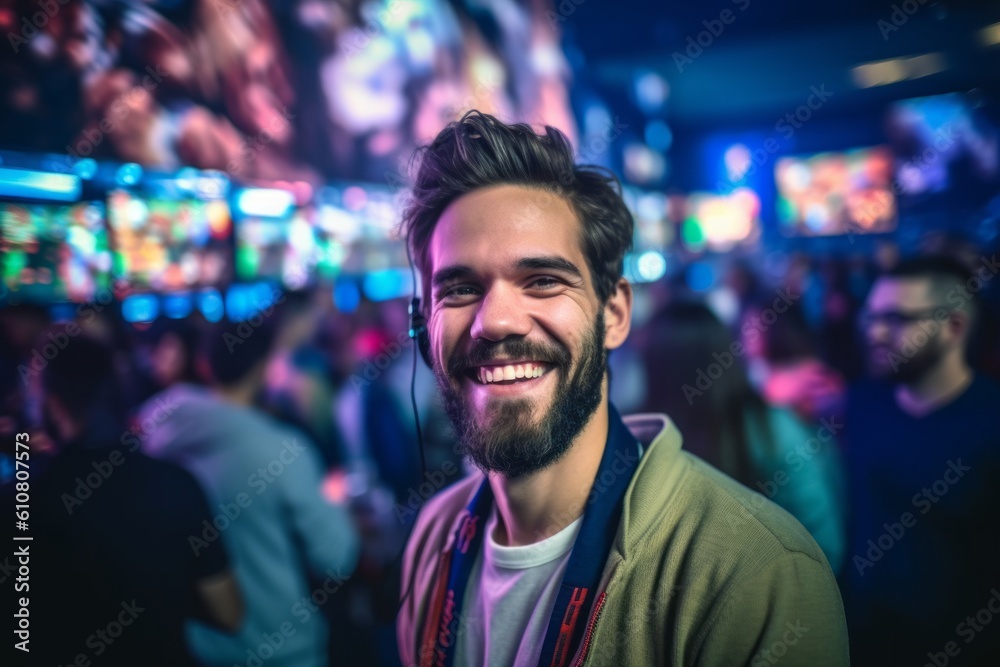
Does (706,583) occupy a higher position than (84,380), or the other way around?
(84,380)

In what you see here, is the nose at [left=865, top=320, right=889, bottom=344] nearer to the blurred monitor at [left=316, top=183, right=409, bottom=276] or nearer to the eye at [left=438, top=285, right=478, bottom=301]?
the eye at [left=438, top=285, right=478, bottom=301]

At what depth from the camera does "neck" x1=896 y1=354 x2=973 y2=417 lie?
215 cm

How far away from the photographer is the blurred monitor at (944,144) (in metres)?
2.58

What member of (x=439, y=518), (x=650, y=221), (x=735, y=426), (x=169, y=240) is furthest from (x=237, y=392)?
(x=650, y=221)

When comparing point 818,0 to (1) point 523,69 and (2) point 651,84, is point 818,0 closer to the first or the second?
(2) point 651,84

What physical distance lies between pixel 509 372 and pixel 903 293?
1.87m

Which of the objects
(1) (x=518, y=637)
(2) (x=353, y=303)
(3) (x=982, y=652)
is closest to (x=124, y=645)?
(1) (x=518, y=637)

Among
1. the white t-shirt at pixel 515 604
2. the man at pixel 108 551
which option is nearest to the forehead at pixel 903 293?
the white t-shirt at pixel 515 604

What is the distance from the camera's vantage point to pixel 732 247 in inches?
126

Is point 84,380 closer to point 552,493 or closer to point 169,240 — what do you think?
point 169,240

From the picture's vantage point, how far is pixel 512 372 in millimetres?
1211

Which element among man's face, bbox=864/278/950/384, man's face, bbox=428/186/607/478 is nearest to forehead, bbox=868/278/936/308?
man's face, bbox=864/278/950/384

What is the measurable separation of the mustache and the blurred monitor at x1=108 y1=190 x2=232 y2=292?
85.9 inches

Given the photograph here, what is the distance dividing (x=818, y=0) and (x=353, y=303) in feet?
9.72
